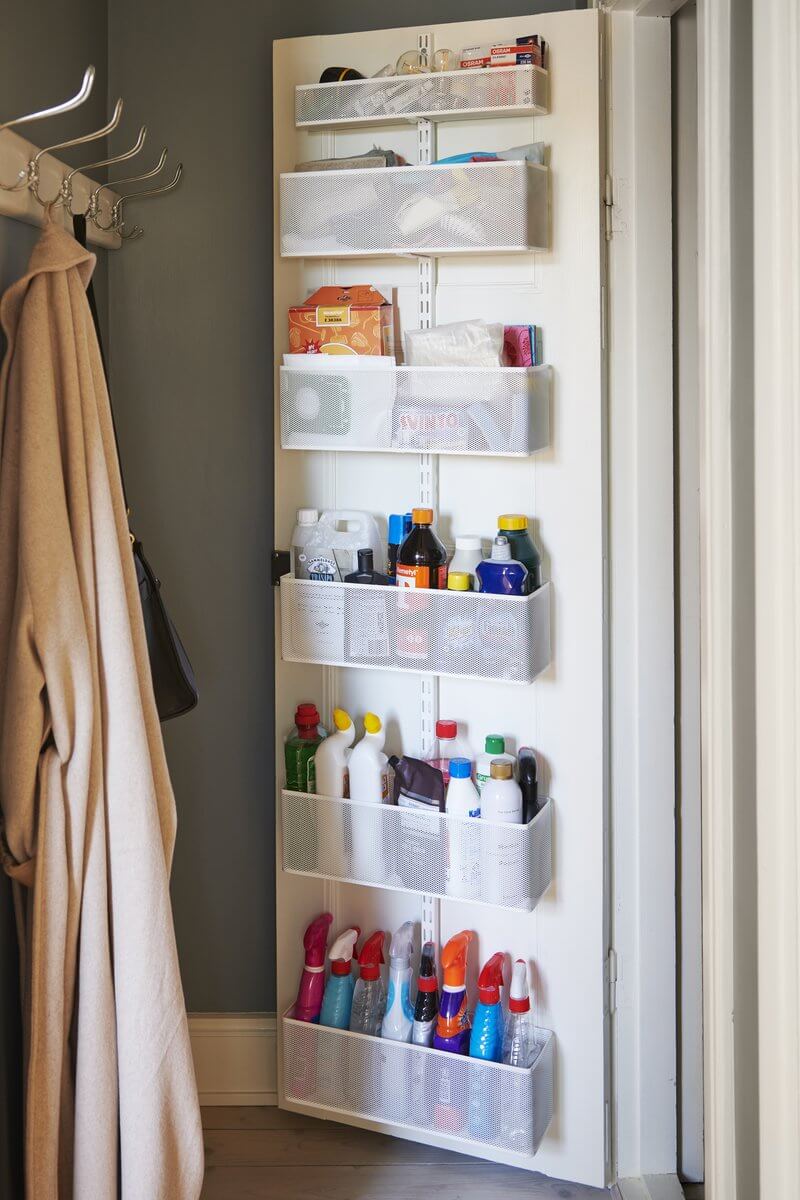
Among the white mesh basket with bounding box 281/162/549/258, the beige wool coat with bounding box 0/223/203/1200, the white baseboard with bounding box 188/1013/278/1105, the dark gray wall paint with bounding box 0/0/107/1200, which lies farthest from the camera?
the white baseboard with bounding box 188/1013/278/1105

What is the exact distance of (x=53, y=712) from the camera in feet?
5.10

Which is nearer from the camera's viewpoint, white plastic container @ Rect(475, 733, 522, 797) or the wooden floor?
white plastic container @ Rect(475, 733, 522, 797)

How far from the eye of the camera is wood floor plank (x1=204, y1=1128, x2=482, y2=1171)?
7.19 feet

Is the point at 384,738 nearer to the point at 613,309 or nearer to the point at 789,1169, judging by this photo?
the point at 613,309

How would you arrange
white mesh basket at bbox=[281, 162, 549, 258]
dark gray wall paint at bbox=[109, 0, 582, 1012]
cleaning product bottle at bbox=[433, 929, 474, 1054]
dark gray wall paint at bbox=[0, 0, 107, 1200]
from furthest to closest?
dark gray wall paint at bbox=[109, 0, 582, 1012], cleaning product bottle at bbox=[433, 929, 474, 1054], white mesh basket at bbox=[281, 162, 549, 258], dark gray wall paint at bbox=[0, 0, 107, 1200]

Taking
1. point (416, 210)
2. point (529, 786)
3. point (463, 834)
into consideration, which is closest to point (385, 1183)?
point (463, 834)

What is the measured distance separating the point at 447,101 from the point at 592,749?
1.12 meters

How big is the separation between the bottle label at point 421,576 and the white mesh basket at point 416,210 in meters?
0.53

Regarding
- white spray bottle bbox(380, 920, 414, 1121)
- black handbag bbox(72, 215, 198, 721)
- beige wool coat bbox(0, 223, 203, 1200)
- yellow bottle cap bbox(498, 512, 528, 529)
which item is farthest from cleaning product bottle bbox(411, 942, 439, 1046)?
yellow bottle cap bbox(498, 512, 528, 529)

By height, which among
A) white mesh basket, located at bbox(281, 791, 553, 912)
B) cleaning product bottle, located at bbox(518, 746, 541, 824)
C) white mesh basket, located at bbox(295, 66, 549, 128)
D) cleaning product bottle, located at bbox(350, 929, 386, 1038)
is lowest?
cleaning product bottle, located at bbox(350, 929, 386, 1038)

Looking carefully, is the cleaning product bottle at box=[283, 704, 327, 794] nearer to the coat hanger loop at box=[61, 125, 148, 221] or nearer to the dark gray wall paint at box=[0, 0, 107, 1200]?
the dark gray wall paint at box=[0, 0, 107, 1200]

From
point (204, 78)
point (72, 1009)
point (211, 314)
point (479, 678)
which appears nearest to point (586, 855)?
point (479, 678)

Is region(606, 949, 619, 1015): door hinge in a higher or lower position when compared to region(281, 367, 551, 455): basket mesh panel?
lower

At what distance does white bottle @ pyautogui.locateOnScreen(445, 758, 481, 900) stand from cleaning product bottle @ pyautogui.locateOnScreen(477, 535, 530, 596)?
316mm
